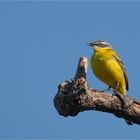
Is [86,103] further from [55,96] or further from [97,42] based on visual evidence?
[97,42]

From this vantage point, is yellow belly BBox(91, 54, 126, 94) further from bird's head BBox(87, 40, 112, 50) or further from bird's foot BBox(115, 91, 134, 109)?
bird's foot BBox(115, 91, 134, 109)

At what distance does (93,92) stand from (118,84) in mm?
4161

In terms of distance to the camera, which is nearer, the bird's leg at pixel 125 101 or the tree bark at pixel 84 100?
the tree bark at pixel 84 100

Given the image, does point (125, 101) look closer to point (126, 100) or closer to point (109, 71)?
point (126, 100)

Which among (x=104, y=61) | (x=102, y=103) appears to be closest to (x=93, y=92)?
(x=102, y=103)

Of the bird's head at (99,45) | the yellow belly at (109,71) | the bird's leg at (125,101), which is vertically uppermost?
the bird's head at (99,45)

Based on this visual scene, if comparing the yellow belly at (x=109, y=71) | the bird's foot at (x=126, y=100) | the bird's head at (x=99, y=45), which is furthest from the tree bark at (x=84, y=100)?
the bird's head at (x=99, y=45)

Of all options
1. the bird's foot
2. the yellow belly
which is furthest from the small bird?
the bird's foot

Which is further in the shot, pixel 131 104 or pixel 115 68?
pixel 115 68

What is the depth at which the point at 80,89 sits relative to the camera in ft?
25.0

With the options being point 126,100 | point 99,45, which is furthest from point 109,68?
point 126,100

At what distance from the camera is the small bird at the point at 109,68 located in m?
11.5

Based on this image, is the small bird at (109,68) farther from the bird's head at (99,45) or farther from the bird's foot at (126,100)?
the bird's foot at (126,100)

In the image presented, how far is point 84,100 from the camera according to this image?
302 inches
